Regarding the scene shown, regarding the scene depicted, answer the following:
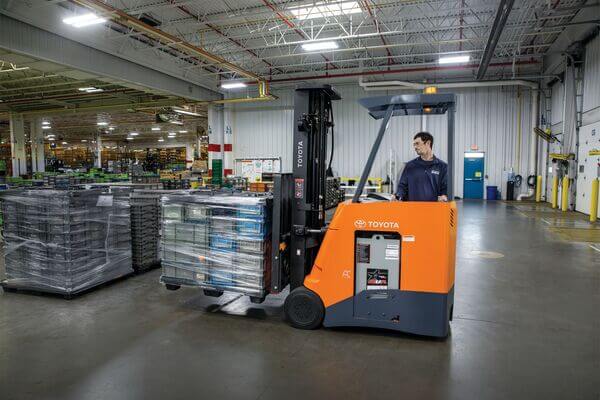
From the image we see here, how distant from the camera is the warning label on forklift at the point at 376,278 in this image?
3840 mm

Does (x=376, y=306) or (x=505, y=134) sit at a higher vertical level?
(x=505, y=134)

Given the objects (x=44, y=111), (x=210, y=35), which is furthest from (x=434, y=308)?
(x=44, y=111)

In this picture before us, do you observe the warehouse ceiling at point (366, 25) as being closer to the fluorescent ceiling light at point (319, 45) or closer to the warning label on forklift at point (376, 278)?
the fluorescent ceiling light at point (319, 45)

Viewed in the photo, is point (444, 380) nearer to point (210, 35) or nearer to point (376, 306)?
point (376, 306)

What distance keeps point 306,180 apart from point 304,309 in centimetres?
141

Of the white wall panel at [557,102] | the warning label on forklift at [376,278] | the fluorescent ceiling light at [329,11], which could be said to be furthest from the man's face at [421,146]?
the white wall panel at [557,102]

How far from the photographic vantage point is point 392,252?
149 inches

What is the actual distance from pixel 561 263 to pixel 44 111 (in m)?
27.7

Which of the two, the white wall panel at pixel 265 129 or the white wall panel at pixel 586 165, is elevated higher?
the white wall panel at pixel 265 129

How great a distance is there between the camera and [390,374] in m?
3.27

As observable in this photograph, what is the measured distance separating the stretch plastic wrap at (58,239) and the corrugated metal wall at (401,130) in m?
16.6

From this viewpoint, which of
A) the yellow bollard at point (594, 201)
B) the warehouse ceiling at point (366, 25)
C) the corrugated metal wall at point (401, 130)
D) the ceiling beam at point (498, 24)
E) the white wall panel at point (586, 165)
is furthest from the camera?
the corrugated metal wall at point (401, 130)

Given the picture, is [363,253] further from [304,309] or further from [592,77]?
[592,77]

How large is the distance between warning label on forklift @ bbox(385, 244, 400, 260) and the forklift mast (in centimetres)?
87
